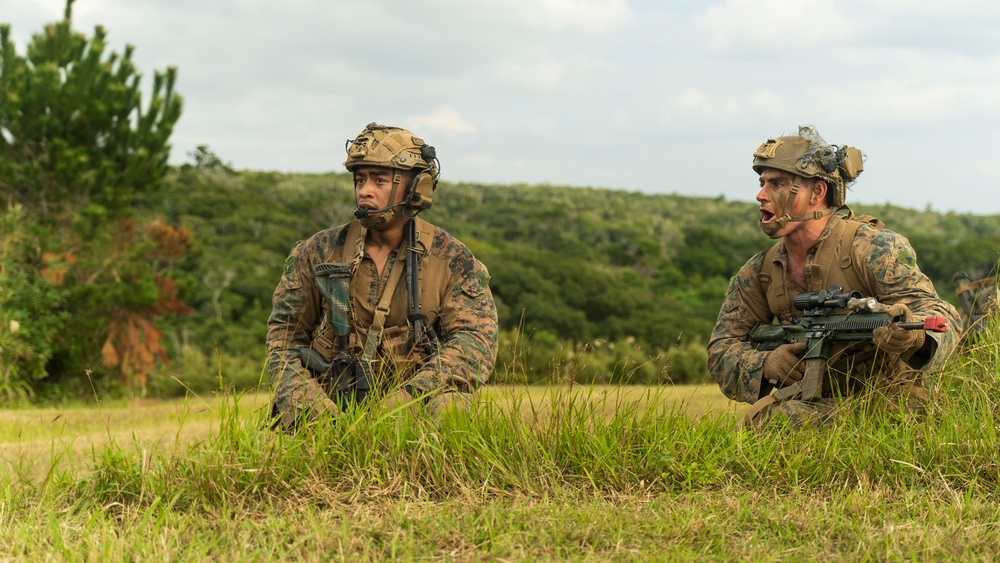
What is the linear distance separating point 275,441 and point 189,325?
35112mm

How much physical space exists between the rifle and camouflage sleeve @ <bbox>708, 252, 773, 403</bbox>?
0.28 m

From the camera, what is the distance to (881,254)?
596 cm

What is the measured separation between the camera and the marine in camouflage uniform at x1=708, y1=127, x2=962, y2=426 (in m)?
5.73

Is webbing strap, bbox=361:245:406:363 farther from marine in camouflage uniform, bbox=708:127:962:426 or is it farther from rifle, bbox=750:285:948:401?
rifle, bbox=750:285:948:401

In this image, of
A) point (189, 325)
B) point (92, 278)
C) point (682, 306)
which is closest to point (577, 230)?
point (682, 306)

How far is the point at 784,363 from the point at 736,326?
59 cm

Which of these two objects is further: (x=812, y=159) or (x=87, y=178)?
(x=87, y=178)

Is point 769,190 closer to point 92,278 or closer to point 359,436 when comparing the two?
point 359,436

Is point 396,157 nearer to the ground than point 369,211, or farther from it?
farther from it

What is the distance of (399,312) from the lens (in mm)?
6082

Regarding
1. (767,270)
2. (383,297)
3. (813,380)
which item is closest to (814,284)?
(767,270)

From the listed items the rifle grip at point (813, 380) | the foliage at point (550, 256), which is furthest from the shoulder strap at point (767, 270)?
the foliage at point (550, 256)

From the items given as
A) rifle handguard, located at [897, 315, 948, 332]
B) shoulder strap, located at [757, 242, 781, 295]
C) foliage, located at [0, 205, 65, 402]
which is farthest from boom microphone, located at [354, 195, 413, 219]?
foliage, located at [0, 205, 65, 402]

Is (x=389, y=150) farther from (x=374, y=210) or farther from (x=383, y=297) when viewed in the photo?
(x=383, y=297)
